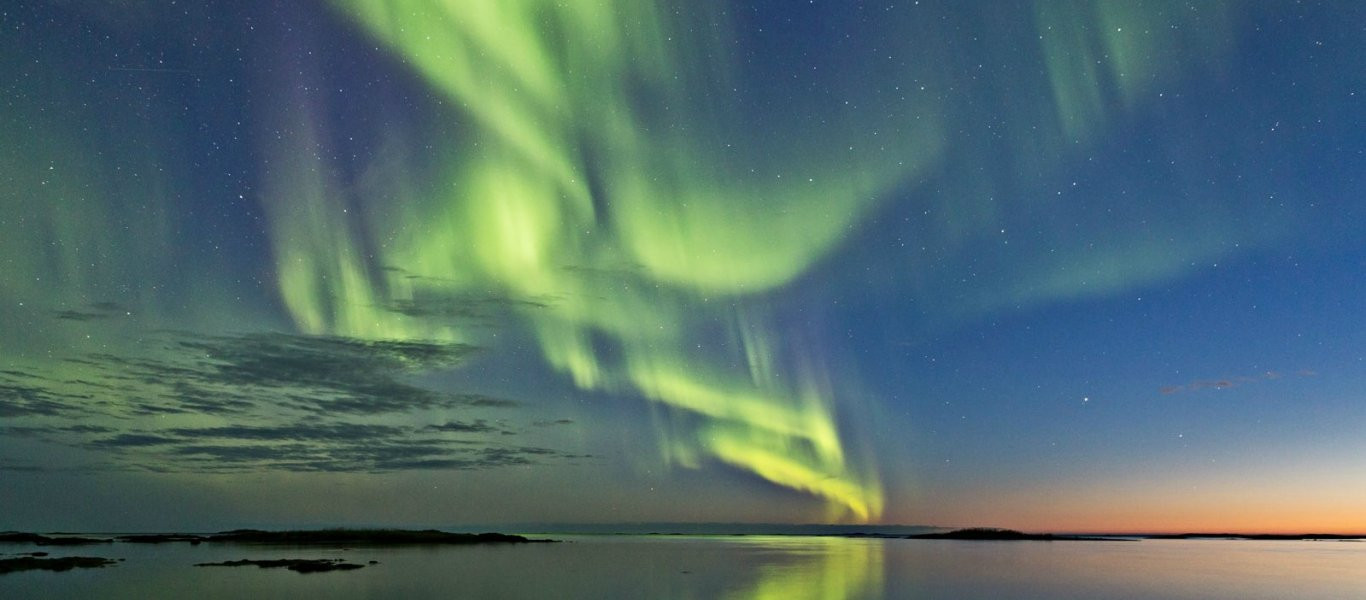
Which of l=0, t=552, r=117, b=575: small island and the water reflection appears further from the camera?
l=0, t=552, r=117, b=575: small island

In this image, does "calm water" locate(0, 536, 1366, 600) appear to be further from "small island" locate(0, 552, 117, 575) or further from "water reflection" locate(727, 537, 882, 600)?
"small island" locate(0, 552, 117, 575)

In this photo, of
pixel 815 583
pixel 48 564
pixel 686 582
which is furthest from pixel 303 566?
pixel 815 583

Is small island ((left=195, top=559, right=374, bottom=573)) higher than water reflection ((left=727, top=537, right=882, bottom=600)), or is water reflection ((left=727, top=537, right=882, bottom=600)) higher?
water reflection ((left=727, top=537, right=882, bottom=600))

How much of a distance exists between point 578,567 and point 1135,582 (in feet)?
148

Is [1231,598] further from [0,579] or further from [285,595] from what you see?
[0,579]

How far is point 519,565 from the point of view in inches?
2955

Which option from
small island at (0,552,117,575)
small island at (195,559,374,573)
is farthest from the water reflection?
small island at (0,552,117,575)

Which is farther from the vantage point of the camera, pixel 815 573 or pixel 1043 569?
pixel 1043 569

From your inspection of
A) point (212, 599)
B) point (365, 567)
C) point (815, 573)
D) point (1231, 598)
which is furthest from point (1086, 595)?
point (365, 567)

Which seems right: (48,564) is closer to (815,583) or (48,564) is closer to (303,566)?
(303,566)

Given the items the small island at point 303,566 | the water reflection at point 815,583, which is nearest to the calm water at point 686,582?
the water reflection at point 815,583

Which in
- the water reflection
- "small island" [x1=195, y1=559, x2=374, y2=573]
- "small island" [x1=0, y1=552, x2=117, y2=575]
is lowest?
"small island" [x1=0, y1=552, x2=117, y2=575]

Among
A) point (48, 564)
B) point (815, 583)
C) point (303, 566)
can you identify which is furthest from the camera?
point (48, 564)

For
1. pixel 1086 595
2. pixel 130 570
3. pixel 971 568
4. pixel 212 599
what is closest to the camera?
pixel 212 599
